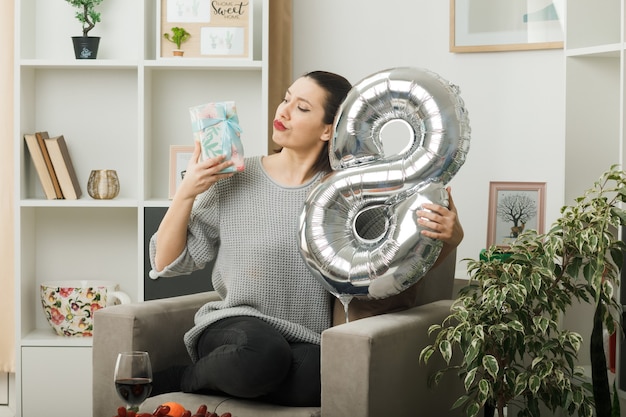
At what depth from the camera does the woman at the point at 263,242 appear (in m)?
2.08

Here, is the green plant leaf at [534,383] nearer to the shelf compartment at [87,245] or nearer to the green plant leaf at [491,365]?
the green plant leaf at [491,365]

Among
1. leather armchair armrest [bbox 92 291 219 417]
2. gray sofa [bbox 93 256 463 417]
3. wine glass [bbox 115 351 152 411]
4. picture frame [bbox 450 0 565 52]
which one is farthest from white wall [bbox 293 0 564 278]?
wine glass [bbox 115 351 152 411]

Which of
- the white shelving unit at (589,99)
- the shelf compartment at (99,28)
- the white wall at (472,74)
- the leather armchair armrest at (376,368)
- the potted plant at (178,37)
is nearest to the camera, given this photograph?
the leather armchair armrest at (376,368)

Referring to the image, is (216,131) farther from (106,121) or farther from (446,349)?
(106,121)

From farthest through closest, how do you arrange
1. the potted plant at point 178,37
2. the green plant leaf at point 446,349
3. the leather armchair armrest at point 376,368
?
the potted plant at point 178,37, the green plant leaf at point 446,349, the leather armchair armrest at point 376,368

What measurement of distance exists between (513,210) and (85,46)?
164 cm

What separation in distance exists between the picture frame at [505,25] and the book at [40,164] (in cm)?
153

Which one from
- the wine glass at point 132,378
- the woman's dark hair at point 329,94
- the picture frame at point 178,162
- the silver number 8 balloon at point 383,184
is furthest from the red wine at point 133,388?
the picture frame at point 178,162

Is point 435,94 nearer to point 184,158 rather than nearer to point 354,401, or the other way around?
point 354,401

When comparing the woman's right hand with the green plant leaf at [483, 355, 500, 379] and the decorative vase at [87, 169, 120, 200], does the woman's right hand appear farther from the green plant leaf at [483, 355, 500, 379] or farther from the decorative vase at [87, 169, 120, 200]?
the decorative vase at [87, 169, 120, 200]

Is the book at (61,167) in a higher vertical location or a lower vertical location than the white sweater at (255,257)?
higher

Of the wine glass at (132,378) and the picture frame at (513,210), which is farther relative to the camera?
the picture frame at (513,210)

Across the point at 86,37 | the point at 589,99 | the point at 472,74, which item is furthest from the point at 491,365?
the point at 86,37

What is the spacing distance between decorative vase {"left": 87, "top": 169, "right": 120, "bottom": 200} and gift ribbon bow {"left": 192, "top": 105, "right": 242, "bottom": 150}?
104cm
